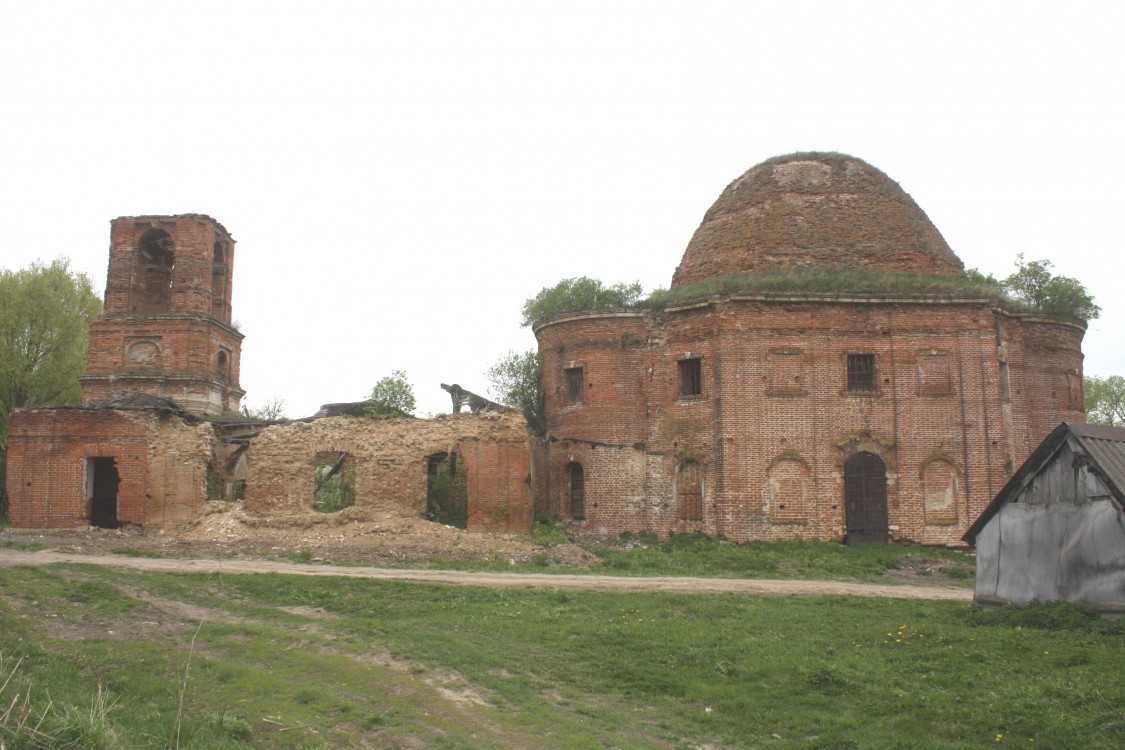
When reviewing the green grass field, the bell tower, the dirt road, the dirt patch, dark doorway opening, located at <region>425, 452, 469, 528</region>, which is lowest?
the green grass field

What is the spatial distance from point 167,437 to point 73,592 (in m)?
10.8

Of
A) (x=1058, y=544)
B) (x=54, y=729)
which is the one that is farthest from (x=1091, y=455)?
(x=54, y=729)

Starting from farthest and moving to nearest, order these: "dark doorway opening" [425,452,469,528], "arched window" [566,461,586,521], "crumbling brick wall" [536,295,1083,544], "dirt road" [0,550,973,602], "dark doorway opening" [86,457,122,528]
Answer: "arched window" [566,461,586,521] < "dark doorway opening" [86,457,122,528] < "dark doorway opening" [425,452,469,528] < "crumbling brick wall" [536,295,1083,544] < "dirt road" [0,550,973,602]

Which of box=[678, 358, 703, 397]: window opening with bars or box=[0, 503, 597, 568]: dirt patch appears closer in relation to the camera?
box=[0, 503, 597, 568]: dirt patch

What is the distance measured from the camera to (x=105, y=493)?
27875 millimetres

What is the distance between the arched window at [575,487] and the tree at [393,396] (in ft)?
17.8

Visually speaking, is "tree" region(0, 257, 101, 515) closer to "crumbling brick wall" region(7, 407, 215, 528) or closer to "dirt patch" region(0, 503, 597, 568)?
"crumbling brick wall" region(7, 407, 215, 528)

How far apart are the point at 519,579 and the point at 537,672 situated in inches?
253

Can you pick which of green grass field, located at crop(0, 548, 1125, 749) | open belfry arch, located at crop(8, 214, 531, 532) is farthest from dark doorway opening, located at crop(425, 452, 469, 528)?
green grass field, located at crop(0, 548, 1125, 749)

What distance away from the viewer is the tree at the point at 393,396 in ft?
96.7

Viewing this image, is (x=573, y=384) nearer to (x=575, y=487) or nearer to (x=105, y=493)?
(x=575, y=487)

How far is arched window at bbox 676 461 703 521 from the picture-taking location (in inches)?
1041

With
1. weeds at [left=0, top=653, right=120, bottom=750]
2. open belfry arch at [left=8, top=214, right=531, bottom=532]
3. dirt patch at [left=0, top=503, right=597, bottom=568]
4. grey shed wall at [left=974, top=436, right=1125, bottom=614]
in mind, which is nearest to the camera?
weeds at [left=0, top=653, right=120, bottom=750]

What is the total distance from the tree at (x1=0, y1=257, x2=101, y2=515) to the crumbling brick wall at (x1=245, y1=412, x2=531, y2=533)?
52.2 feet
